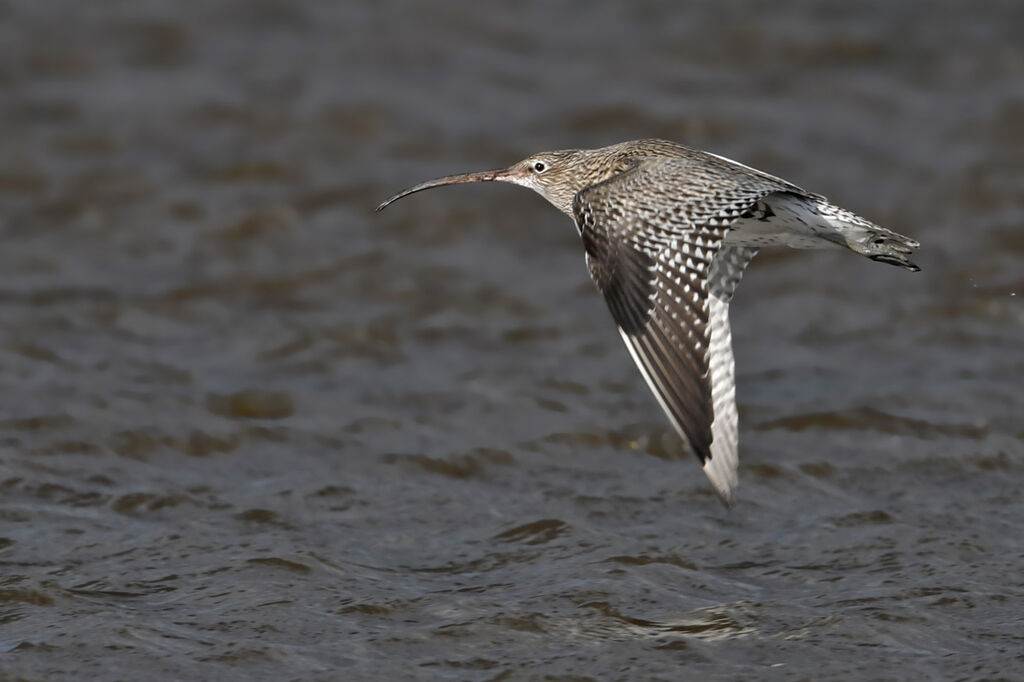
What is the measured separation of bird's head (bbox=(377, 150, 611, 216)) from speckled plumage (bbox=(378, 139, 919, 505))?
10cm

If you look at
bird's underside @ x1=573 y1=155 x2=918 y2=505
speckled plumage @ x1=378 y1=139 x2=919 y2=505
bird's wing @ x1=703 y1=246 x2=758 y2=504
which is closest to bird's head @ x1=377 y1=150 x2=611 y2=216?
speckled plumage @ x1=378 y1=139 x2=919 y2=505

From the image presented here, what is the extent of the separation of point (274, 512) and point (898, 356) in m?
3.43

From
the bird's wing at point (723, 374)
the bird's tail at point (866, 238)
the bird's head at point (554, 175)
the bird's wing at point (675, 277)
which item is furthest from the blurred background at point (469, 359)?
the bird's head at point (554, 175)

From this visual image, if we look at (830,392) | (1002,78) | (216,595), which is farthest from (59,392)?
(1002,78)

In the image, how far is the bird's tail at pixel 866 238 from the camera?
624cm

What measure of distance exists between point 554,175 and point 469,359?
5.63 feet

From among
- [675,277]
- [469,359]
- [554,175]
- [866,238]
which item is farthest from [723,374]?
[469,359]

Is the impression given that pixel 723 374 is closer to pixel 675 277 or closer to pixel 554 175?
pixel 675 277

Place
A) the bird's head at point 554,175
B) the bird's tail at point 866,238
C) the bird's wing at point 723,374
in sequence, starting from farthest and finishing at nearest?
1. the bird's head at point 554,175
2. the bird's tail at point 866,238
3. the bird's wing at point 723,374

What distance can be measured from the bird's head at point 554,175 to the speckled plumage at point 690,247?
100 millimetres

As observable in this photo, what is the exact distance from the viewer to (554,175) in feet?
23.1

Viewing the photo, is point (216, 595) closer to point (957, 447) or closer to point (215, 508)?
point (215, 508)

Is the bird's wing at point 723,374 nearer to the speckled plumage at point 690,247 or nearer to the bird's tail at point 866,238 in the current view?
the speckled plumage at point 690,247

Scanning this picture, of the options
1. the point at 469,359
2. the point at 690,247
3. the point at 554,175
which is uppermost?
the point at 554,175
